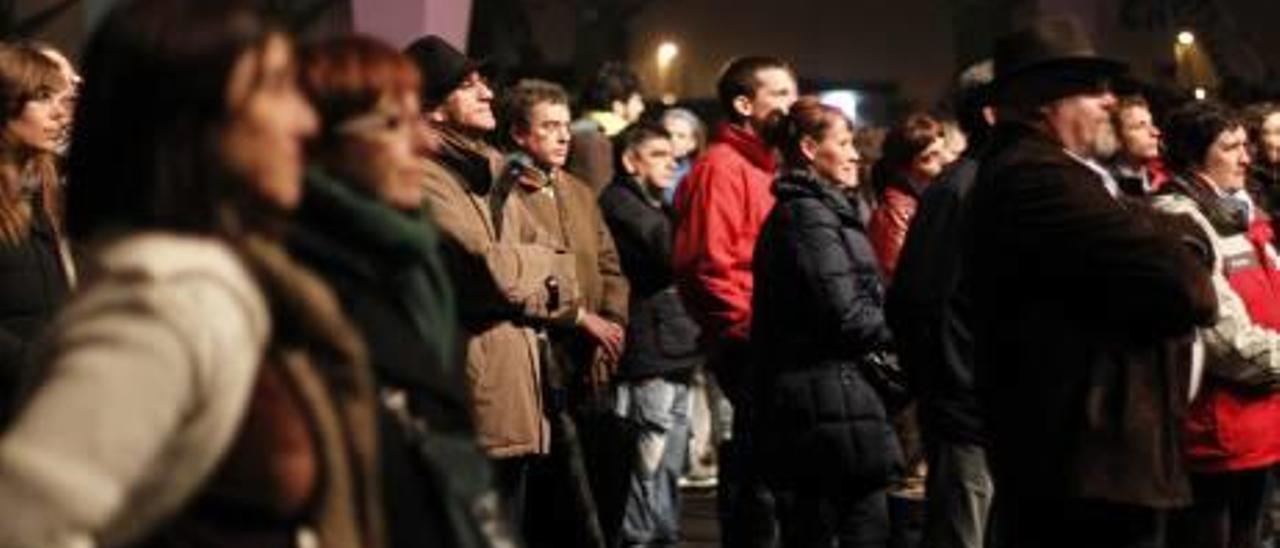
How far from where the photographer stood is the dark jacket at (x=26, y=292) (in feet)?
22.7

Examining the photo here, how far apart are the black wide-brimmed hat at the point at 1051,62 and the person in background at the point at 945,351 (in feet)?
4.77

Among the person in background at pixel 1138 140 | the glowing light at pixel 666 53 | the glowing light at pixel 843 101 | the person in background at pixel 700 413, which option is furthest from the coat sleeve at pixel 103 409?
the glowing light at pixel 666 53

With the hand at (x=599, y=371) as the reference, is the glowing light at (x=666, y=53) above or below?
below

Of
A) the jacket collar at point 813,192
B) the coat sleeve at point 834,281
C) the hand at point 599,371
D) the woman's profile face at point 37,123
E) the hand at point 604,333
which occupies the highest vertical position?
the woman's profile face at point 37,123

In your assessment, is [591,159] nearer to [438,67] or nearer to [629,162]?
[629,162]

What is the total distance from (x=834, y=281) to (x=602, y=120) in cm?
569

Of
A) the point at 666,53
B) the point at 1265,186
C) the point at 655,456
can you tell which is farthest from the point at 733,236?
the point at 666,53

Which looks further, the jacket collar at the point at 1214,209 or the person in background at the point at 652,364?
the person in background at the point at 652,364

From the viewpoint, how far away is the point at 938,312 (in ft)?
27.0

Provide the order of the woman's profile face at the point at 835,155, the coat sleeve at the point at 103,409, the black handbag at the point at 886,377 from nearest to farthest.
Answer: the coat sleeve at the point at 103,409, the black handbag at the point at 886,377, the woman's profile face at the point at 835,155

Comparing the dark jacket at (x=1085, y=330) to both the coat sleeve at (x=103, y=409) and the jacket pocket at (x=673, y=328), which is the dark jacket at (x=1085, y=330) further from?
the jacket pocket at (x=673, y=328)

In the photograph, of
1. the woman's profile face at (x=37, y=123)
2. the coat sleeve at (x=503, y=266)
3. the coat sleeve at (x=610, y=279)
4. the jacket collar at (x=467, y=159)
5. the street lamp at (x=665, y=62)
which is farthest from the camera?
the street lamp at (x=665, y=62)

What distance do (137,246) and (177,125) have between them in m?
0.17

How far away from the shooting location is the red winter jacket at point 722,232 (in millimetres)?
9875
